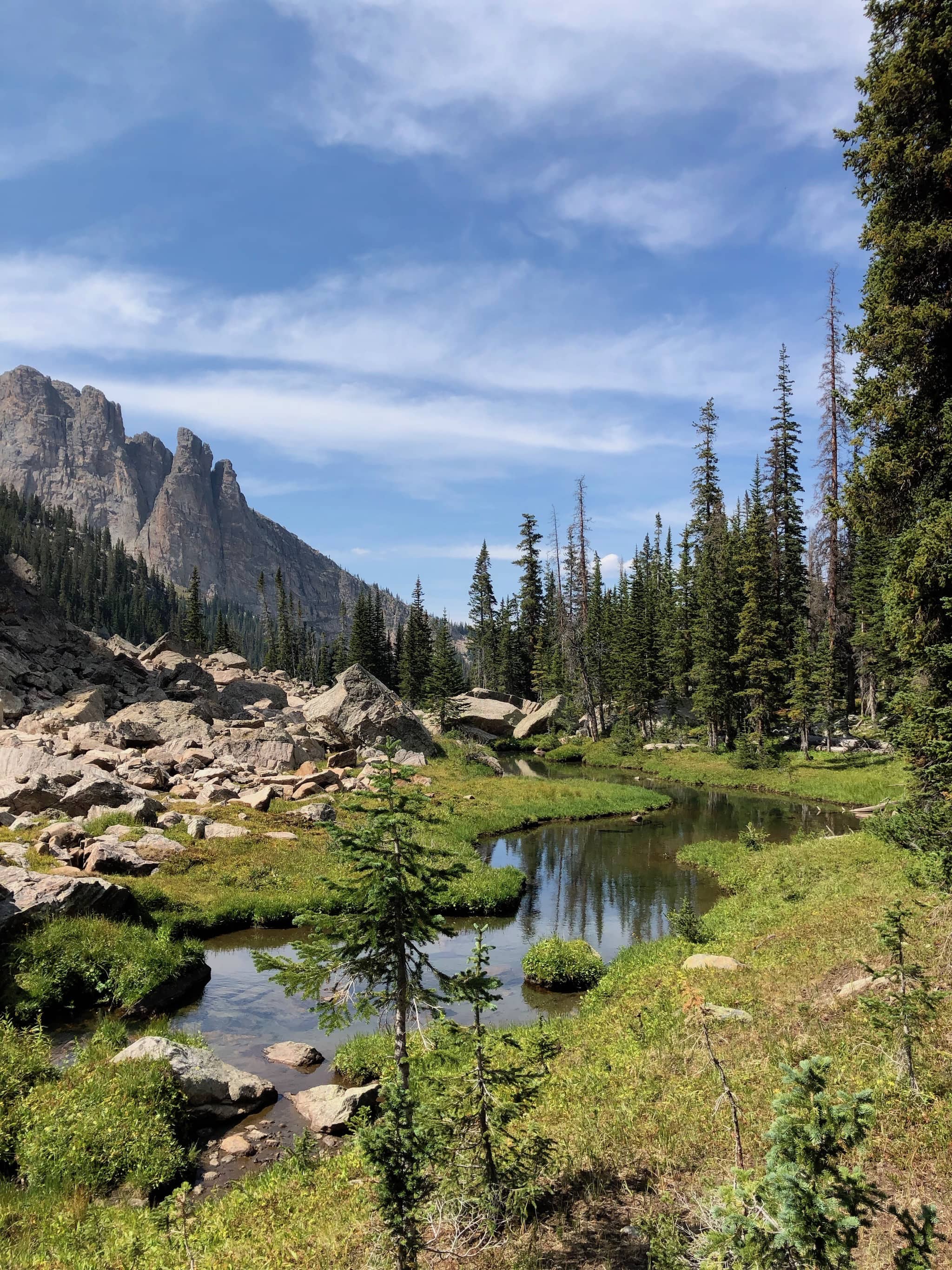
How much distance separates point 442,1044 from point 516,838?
2614 cm

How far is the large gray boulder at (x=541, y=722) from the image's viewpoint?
229 ft

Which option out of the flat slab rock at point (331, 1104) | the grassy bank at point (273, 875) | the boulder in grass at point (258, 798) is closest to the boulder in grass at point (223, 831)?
the grassy bank at point (273, 875)

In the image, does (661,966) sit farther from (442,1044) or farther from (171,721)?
(171,721)

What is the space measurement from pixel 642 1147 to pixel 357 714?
1511 inches

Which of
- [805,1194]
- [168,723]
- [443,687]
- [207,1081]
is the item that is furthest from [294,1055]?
[443,687]

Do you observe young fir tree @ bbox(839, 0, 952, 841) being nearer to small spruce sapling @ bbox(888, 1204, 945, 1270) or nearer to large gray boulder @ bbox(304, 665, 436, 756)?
small spruce sapling @ bbox(888, 1204, 945, 1270)

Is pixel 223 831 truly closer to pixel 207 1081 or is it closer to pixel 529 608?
pixel 207 1081

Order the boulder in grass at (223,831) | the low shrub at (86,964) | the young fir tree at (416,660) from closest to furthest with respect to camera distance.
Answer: the low shrub at (86,964) → the boulder in grass at (223,831) → the young fir tree at (416,660)

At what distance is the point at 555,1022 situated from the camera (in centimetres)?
1330

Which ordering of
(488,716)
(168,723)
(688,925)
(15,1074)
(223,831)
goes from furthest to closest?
(488,716)
(168,723)
(223,831)
(688,925)
(15,1074)

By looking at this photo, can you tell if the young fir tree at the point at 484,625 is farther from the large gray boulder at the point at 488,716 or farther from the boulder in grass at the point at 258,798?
the boulder in grass at the point at 258,798

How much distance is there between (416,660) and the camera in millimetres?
86938

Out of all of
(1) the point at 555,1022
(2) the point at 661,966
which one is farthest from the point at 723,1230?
(2) the point at 661,966

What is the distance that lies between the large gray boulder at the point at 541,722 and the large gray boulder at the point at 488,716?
97 centimetres
